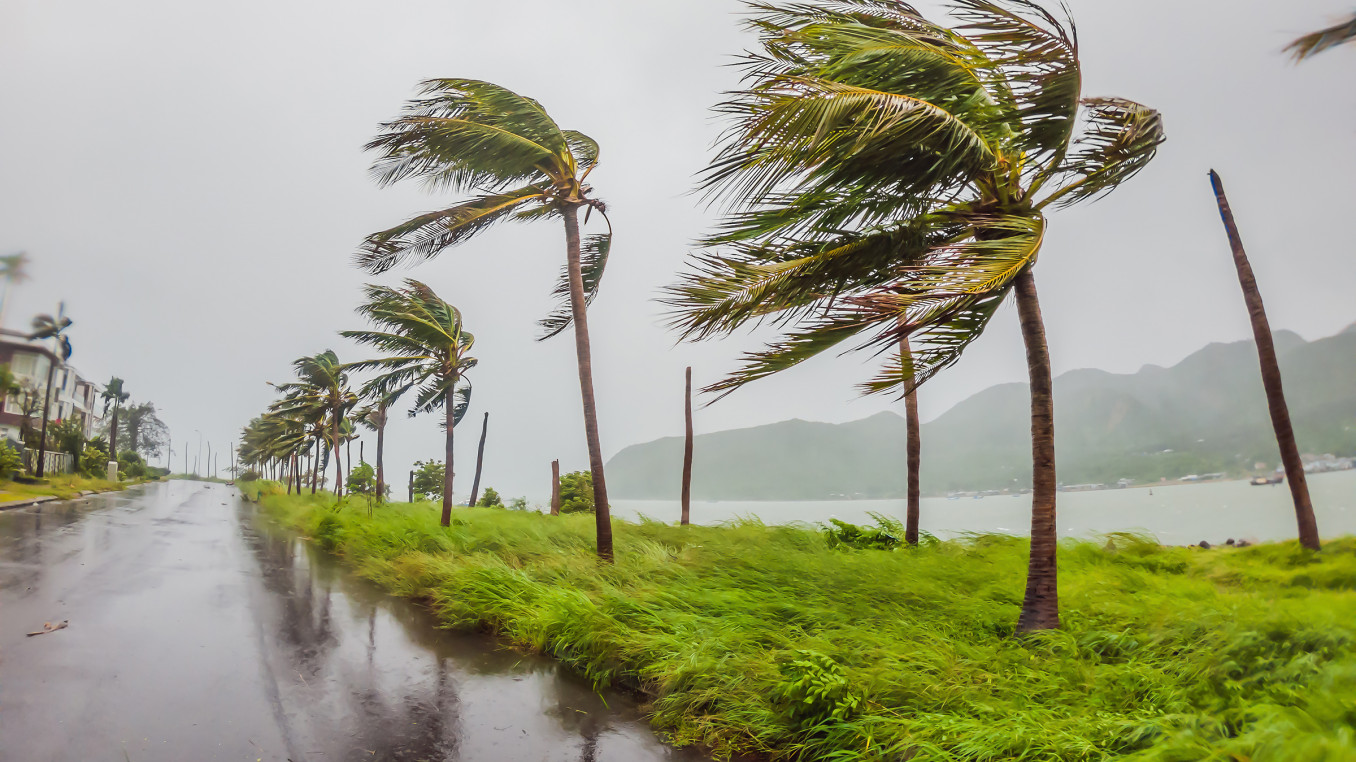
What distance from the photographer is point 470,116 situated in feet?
27.3

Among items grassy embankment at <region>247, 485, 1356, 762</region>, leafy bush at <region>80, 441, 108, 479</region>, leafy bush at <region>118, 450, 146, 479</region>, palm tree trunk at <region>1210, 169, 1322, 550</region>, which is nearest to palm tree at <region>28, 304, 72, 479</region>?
leafy bush at <region>80, 441, 108, 479</region>

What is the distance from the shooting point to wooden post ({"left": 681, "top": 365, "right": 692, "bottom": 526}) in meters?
14.7

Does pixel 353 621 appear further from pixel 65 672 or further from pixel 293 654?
pixel 65 672

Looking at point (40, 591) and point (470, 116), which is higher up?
point (470, 116)

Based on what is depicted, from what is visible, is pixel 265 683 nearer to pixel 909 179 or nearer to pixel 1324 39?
pixel 909 179

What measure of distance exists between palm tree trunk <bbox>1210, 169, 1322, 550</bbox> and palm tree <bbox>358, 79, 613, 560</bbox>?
9.41 meters

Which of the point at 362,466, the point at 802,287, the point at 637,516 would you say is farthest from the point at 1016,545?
the point at 362,466

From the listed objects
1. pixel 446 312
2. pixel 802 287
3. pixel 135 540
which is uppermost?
pixel 446 312

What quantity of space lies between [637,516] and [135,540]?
11.5 metres

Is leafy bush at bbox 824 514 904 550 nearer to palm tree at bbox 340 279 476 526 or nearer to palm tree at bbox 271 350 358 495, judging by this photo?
palm tree at bbox 340 279 476 526

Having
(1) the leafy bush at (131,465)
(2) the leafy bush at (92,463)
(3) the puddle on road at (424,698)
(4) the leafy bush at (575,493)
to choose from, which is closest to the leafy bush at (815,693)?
(3) the puddle on road at (424,698)

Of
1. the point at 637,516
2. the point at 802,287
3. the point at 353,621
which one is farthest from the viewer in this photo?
the point at 637,516

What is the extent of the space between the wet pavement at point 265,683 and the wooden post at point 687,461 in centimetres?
763

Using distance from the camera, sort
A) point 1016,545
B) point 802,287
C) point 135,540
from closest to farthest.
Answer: point 802,287
point 1016,545
point 135,540
